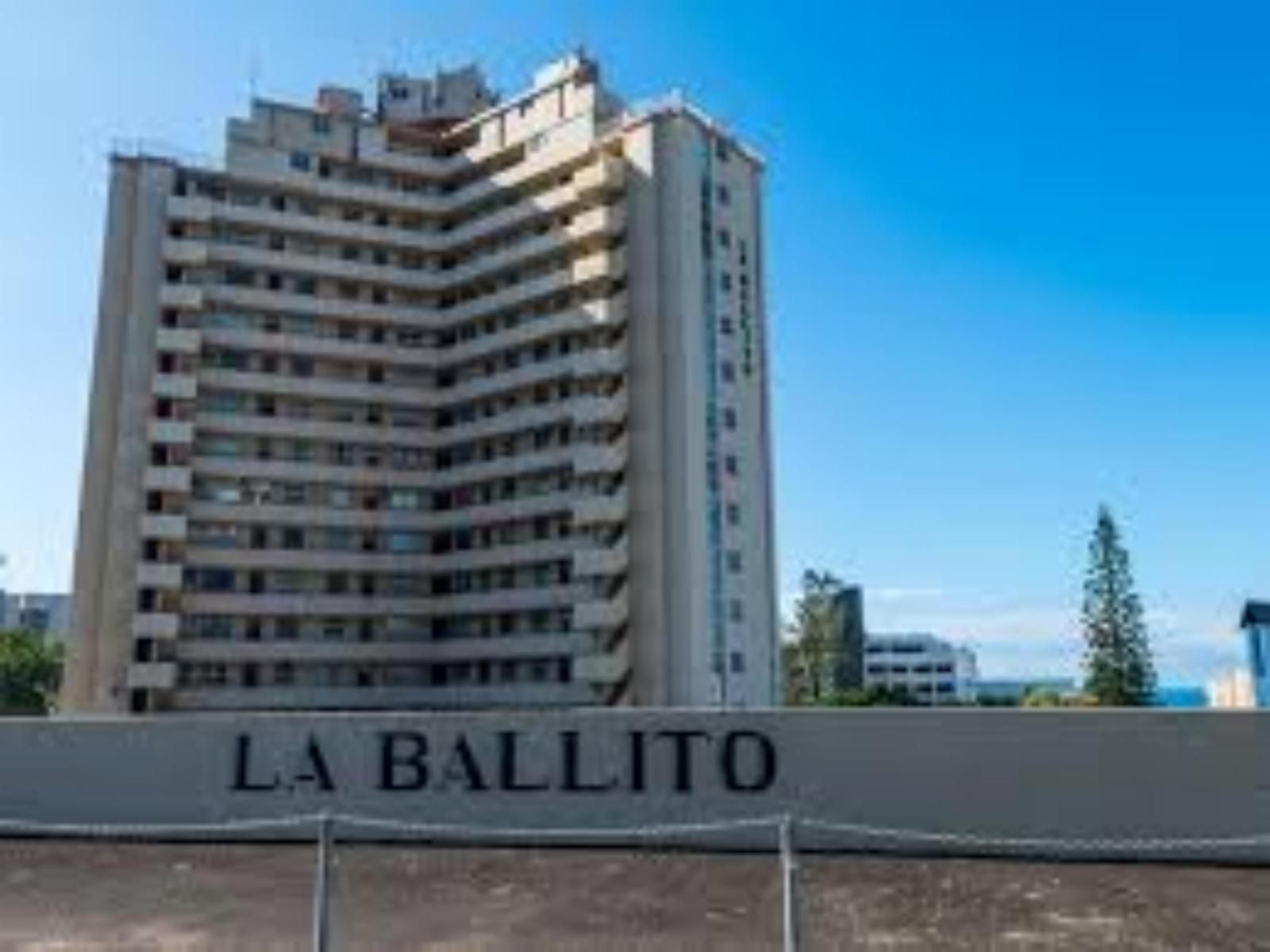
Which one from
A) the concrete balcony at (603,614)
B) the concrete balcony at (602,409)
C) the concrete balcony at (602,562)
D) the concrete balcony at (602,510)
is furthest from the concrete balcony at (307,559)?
the concrete balcony at (602,409)

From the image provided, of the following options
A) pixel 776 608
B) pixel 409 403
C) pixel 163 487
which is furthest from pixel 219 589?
pixel 776 608

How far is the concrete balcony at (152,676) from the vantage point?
69625mm

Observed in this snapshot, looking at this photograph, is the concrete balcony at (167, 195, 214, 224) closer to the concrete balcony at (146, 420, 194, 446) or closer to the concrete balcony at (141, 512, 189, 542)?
the concrete balcony at (146, 420, 194, 446)

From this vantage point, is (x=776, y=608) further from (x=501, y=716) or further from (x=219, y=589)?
(x=501, y=716)

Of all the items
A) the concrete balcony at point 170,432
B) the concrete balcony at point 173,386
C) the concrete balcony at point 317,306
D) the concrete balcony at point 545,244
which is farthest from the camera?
the concrete balcony at point 317,306

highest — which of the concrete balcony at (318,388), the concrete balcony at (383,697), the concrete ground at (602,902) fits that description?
the concrete balcony at (318,388)

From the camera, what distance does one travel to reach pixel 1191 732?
828 inches

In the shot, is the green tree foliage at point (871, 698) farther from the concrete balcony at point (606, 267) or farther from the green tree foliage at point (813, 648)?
the concrete balcony at point (606, 267)

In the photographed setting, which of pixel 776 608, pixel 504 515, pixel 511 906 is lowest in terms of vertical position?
pixel 511 906

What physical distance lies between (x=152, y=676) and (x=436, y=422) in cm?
2340

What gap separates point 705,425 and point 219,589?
3007 cm

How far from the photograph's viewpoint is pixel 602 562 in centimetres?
6812

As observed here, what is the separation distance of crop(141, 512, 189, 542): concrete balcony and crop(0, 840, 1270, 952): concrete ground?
51.8m

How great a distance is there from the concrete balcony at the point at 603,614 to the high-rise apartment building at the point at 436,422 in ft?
0.40
